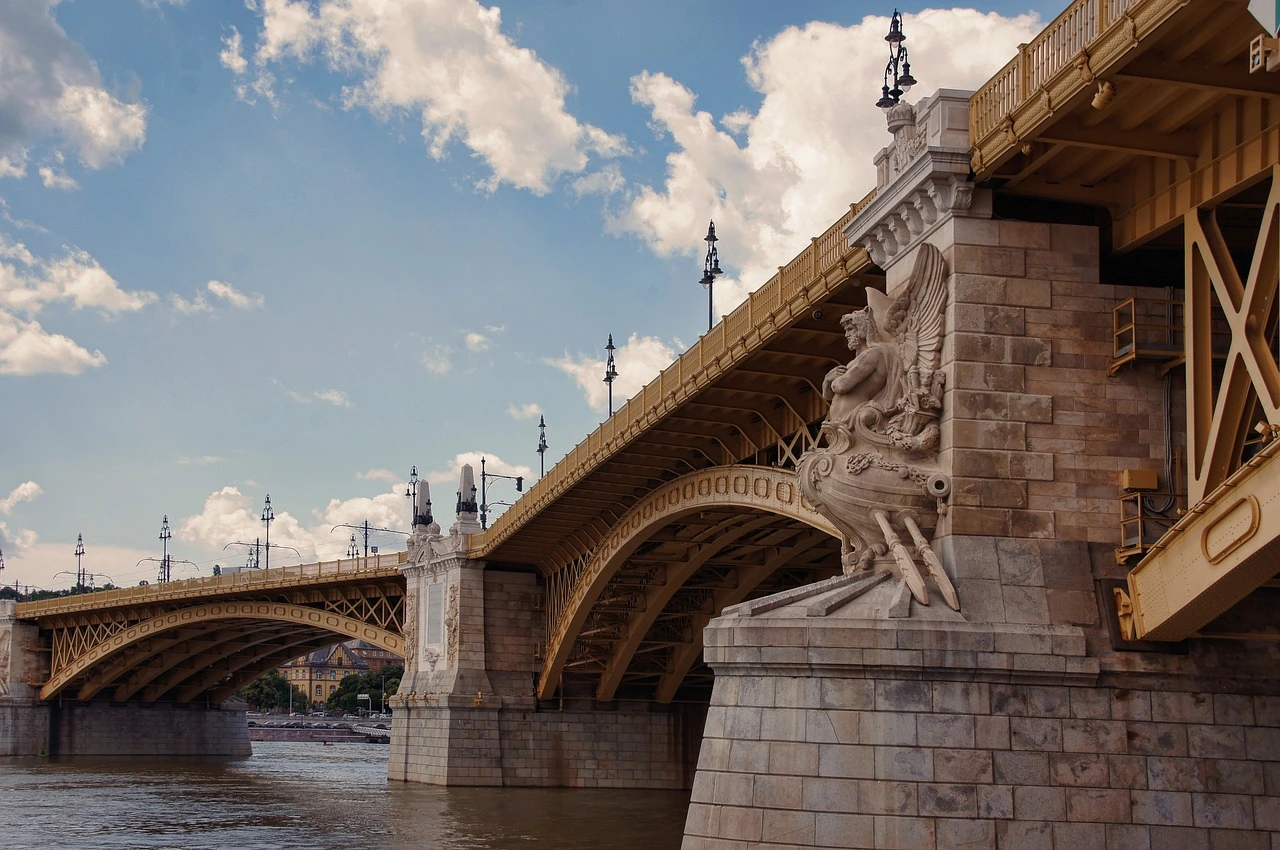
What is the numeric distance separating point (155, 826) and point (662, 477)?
53.3 feet

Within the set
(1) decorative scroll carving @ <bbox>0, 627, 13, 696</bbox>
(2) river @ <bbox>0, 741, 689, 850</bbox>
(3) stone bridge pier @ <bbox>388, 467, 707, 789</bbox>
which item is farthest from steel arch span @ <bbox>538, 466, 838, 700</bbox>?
(1) decorative scroll carving @ <bbox>0, 627, 13, 696</bbox>

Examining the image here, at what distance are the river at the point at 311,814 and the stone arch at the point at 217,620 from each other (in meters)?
5.96

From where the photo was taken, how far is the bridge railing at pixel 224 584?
208 feet

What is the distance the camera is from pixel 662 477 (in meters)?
42.7

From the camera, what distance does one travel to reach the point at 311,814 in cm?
4603

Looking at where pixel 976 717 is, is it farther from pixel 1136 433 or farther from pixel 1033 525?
pixel 1136 433

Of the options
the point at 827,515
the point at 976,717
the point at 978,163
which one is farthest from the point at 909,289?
the point at 976,717

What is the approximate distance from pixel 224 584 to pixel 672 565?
30.9 meters

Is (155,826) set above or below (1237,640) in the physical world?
below

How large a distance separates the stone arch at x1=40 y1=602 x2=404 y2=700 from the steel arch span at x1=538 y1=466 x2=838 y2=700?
11051 mm

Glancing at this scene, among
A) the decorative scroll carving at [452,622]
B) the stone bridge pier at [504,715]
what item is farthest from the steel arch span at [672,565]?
the decorative scroll carving at [452,622]

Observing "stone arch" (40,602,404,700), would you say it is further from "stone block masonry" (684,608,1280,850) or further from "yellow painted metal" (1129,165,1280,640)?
"yellow painted metal" (1129,165,1280,640)

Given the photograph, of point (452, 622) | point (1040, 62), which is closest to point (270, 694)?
point (452, 622)

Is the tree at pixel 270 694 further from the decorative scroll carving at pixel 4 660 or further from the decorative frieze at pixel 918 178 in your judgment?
the decorative frieze at pixel 918 178
